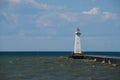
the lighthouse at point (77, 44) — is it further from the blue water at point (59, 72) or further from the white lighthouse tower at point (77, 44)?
the blue water at point (59, 72)

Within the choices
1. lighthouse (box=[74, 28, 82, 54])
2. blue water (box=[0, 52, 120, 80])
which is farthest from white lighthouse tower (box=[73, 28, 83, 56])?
blue water (box=[0, 52, 120, 80])

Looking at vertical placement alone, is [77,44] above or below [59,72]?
above

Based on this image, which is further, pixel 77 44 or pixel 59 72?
pixel 77 44

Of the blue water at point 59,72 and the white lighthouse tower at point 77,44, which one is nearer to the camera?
the blue water at point 59,72

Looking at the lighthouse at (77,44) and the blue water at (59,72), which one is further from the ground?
the lighthouse at (77,44)

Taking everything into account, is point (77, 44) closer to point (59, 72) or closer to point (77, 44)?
point (77, 44)

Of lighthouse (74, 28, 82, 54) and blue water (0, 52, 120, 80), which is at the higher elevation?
lighthouse (74, 28, 82, 54)

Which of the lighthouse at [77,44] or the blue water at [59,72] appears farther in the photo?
the lighthouse at [77,44]

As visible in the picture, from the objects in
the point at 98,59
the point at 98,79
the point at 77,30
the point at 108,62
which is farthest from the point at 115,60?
the point at 98,79

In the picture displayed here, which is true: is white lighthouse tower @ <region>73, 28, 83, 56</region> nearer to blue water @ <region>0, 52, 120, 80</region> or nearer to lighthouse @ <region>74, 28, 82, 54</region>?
lighthouse @ <region>74, 28, 82, 54</region>

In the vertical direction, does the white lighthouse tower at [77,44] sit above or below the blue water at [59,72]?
above

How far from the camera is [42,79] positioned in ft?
97.0

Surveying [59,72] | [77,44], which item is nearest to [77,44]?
[77,44]

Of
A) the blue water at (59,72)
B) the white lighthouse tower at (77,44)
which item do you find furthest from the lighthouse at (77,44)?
the blue water at (59,72)
